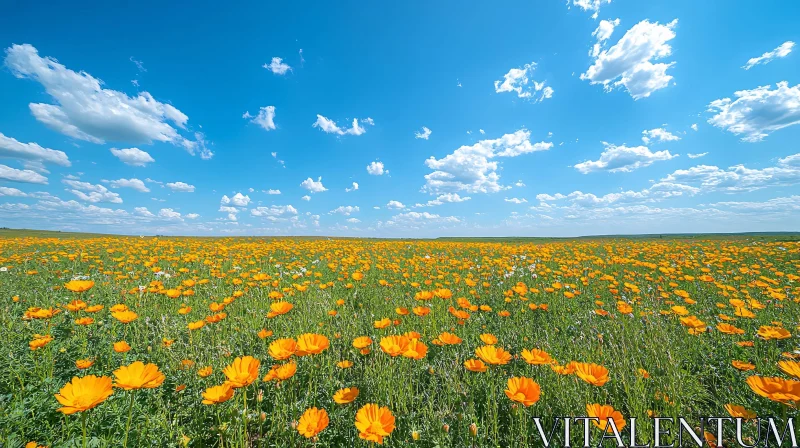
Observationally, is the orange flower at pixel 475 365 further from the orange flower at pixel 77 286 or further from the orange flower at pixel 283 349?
the orange flower at pixel 77 286

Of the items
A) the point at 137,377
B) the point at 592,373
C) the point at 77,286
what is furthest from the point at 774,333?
the point at 77,286

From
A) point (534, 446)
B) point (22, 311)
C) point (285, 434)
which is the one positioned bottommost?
point (534, 446)

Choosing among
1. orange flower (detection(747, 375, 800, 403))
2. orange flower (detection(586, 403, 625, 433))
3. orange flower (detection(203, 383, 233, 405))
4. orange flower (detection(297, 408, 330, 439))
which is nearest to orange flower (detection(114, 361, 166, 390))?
orange flower (detection(203, 383, 233, 405))

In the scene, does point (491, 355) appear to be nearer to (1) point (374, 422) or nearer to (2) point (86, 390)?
(1) point (374, 422)

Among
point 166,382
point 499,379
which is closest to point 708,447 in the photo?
point 499,379

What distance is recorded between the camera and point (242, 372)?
188 cm

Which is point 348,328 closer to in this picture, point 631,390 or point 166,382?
point 166,382

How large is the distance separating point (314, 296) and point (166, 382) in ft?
7.90

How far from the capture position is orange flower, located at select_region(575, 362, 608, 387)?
6.01ft

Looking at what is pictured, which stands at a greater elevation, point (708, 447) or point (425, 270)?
point (425, 270)

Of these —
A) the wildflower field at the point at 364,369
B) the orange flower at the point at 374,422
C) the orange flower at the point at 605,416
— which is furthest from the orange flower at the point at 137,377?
the orange flower at the point at 605,416

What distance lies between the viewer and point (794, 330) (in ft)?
11.5

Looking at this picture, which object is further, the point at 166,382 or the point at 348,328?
the point at 348,328

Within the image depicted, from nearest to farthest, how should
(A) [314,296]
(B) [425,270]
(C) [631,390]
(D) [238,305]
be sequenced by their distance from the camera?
(C) [631,390] < (D) [238,305] < (A) [314,296] < (B) [425,270]
